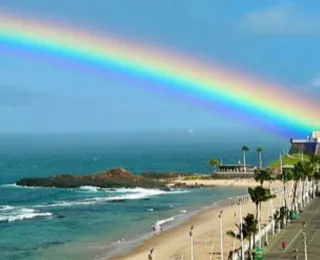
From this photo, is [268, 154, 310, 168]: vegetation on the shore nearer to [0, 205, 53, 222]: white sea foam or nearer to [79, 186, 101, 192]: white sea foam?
[79, 186, 101, 192]: white sea foam

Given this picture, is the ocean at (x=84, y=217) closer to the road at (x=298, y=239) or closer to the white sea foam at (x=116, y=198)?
the white sea foam at (x=116, y=198)

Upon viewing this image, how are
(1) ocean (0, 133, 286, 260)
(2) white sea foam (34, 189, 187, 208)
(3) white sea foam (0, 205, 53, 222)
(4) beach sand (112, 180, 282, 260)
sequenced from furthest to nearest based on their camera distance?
(2) white sea foam (34, 189, 187, 208)
(3) white sea foam (0, 205, 53, 222)
(1) ocean (0, 133, 286, 260)
(4) beach sand (112, 180, 282, 260)

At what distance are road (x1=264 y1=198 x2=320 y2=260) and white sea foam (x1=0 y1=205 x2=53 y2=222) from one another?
3522 cm

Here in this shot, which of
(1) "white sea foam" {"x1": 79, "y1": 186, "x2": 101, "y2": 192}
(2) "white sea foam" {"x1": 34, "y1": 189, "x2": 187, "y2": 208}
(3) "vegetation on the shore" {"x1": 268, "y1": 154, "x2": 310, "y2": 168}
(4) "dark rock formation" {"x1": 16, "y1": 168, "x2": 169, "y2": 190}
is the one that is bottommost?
(2) "white sea foam" {"x1": 34, "y1": 189, "x2": 187, "y2": 208}

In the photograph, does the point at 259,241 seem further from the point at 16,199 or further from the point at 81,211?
the point at 16,199

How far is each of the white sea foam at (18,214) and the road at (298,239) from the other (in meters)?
35.2

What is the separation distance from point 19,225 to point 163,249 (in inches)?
964

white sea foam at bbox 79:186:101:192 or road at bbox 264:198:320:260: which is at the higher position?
white sea foam at bbox 79:186:101:192

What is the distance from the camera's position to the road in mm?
56503

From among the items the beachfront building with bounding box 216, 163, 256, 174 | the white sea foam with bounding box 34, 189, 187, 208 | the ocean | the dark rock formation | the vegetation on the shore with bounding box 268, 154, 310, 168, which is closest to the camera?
the ocean

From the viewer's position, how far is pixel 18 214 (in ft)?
319

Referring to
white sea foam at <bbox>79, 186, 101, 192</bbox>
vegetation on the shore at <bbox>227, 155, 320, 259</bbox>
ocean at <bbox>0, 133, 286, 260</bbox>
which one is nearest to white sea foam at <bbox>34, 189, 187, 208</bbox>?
ocean at <bbox>0, 133, 286, 260</bbox>

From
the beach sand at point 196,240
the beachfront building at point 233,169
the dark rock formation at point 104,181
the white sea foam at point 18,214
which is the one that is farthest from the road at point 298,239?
the beachfront building at point 233,169

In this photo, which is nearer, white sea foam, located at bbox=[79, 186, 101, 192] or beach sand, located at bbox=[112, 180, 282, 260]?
beach sand, located at bbox=[112, 180, 282, 260]
